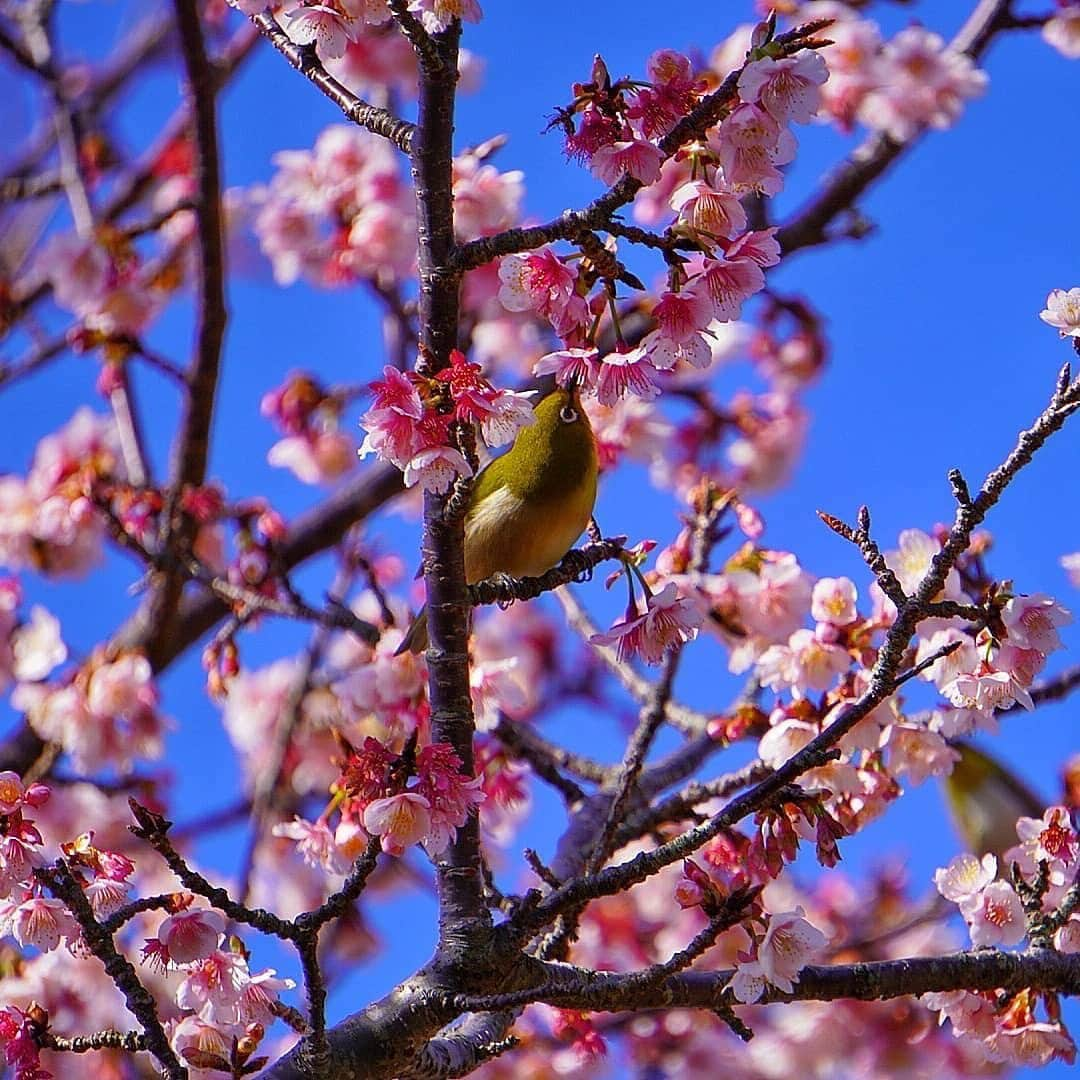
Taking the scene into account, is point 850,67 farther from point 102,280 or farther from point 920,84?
point 102,280

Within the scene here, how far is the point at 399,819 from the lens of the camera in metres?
2.01

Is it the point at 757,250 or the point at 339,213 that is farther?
the point at 339,213

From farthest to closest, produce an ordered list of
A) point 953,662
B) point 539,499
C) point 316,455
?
point 316,455 < point 539,499 < point 953,662

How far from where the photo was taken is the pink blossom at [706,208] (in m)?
1.94

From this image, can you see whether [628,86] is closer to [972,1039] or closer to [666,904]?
[972,1039]

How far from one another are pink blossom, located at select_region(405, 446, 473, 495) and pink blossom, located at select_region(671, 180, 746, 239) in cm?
46

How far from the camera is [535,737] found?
3832 mm

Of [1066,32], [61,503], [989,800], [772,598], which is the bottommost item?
[989,800]

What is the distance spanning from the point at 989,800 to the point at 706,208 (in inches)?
119

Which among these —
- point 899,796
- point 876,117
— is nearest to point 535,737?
point 899,796

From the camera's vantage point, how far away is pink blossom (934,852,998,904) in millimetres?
2477

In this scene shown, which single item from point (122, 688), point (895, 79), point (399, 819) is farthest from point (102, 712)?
point (895, 79)

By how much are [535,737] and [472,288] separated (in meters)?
2.03

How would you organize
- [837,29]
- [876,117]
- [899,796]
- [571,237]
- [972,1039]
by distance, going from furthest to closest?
[837,29] → [876,117] → [899,796] → [972,1039] → [571,237]
